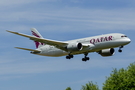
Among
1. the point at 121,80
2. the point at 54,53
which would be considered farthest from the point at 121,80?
the point at 54,53

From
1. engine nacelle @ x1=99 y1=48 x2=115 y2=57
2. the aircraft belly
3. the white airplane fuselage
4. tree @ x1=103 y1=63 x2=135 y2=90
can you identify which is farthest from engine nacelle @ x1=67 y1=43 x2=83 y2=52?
tree @ x1=103 y1=63 x2=135 y2=90

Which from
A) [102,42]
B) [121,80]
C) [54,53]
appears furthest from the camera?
[121,80]

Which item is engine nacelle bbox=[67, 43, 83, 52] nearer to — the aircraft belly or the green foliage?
the aircraft belly

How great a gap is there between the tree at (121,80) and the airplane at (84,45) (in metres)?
11.9

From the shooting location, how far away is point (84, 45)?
352 feet

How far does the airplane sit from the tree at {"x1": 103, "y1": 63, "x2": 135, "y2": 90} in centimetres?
1188

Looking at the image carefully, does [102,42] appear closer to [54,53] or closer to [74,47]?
[74,47]

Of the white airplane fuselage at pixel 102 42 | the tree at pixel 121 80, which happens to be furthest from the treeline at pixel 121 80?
the white airplane fuselage at pixel 102 42

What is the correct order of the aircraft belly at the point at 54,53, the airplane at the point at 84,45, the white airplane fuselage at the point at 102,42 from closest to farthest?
the white airplane fuselage at the point at 102,42 < the airplane at the point at 84,45 < the aircraft belly at the point at 54,53

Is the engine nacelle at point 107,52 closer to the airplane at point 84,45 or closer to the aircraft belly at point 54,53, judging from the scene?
the airplane at point 84,45

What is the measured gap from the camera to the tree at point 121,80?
122 metres

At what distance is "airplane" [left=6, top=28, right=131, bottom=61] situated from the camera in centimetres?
10438

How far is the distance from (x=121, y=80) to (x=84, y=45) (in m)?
22.1

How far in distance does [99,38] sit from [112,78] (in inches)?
962
